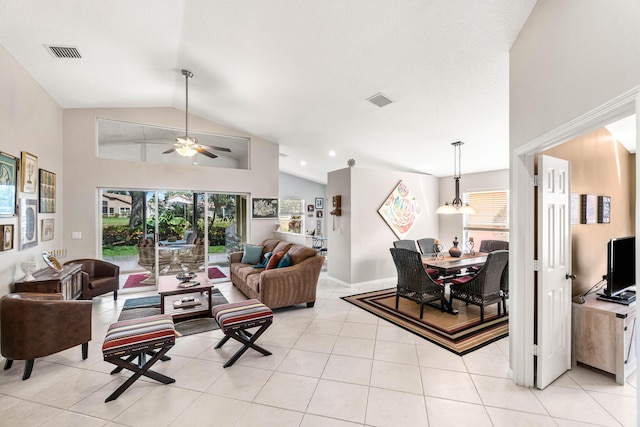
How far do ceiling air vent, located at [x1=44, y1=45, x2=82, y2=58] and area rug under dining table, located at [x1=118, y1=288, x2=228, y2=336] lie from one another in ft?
11.2

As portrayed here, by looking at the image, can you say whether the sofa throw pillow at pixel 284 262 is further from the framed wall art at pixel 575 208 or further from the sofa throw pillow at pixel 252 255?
the framed wall art at pixel 575 208

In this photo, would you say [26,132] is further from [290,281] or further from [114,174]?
[290,281]

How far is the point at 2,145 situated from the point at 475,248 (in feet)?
26.1

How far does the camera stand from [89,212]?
495 cm

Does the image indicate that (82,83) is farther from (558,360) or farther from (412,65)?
(558,360)

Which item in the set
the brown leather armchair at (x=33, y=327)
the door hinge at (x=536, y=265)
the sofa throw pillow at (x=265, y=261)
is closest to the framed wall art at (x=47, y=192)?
the brown leather armchair at (x=33, y=327)

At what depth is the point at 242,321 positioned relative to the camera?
108 inches

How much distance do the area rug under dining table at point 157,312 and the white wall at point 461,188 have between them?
17.2 ft

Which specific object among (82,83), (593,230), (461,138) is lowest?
(593,230)

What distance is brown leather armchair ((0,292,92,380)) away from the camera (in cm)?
242

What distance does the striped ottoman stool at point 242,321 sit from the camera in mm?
2715

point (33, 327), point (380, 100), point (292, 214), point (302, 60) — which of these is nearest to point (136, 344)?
point (33, 327)

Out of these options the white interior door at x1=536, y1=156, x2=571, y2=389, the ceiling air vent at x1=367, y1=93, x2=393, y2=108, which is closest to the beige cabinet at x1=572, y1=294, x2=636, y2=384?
the white interior door at x1=536, y1=156, x2=571, y2=389

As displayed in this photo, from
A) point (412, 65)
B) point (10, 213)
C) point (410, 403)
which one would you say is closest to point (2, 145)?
point (10, 213)
